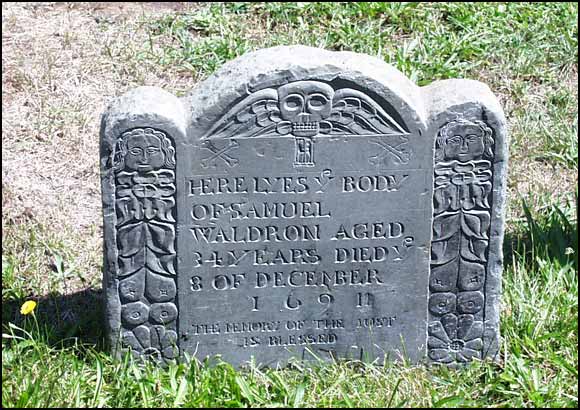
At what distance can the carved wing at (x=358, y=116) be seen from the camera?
4.52 meters

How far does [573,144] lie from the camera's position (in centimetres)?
700

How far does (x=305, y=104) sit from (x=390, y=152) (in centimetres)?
44

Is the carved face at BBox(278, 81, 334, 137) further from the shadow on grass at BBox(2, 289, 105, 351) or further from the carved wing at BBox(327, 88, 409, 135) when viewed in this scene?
the shadow on grass at BBox(2, 289, 105, 351)

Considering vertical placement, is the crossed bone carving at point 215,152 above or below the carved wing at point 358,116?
below

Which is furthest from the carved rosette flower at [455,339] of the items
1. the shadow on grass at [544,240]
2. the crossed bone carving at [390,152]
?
the crossed bone carving at [390,152]

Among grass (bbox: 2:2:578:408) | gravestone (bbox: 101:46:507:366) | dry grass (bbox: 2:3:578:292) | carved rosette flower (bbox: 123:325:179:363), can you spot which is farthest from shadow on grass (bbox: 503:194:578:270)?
carved rosette flower (bbox: 123:325:179:363)

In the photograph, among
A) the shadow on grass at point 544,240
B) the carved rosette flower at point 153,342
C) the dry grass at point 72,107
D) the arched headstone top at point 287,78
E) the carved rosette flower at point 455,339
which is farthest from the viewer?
the dry grass at point 72,107

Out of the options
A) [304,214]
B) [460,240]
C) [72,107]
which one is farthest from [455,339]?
[72,107]

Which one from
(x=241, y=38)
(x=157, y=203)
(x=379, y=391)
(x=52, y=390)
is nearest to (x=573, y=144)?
(x=241, y=38)

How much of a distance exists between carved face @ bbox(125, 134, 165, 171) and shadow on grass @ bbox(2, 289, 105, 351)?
945mm

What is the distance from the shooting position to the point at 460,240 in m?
4.88

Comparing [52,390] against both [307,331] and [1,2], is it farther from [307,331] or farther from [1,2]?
[1,2]

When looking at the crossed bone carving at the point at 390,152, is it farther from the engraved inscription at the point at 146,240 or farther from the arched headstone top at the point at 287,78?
the engraved inscription at the point at 146,240

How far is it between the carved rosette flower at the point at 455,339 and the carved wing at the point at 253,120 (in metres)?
1.24
